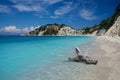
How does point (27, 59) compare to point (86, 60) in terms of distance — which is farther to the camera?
point (27, 59)

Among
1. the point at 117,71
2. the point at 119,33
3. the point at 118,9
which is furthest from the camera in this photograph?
the point at 118,9

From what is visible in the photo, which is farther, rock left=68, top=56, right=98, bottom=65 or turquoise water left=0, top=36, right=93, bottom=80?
rock left=68, top=56, right=98, bottom=65

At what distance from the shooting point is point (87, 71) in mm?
11742

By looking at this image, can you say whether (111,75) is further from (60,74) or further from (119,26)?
(119,26)

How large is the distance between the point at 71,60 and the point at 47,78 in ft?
18.7

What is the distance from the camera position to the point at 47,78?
34.3 ft

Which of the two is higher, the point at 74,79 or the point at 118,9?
the point at 118,9

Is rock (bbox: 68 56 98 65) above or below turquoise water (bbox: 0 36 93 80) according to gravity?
above

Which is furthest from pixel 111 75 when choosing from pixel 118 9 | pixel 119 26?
pixel 118 9

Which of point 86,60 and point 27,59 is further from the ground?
point 86,60

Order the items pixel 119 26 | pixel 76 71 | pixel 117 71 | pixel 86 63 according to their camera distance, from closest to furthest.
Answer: pixel 117 71 < pixel 76 71 < pixel 86 63 < pixel 119 26

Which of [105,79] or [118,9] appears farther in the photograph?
[118,9]

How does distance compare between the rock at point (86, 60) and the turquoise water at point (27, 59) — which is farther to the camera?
the rock at point (86, 60)

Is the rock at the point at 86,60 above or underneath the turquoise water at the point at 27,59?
above
